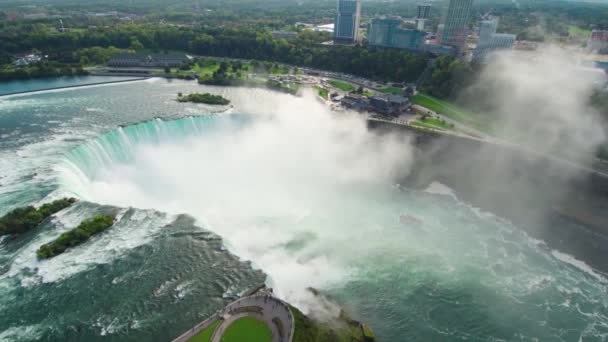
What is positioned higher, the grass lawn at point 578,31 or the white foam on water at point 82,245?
the grass lawn at point 578,31

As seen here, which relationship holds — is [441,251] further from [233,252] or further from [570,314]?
[233,252]

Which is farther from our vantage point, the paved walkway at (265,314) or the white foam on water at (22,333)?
the white foam on water at (22,333)

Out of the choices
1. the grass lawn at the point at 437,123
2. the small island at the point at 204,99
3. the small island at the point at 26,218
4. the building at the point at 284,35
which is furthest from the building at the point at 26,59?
the grass lawn at the point at 437,123

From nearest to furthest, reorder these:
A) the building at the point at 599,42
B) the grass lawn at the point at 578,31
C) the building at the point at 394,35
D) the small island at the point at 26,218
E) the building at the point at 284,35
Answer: the small island at the point at 26,218
the building at the point at 599,42
the grass lawn at the point at 578,31
the building at the point at 394,35
the building at the point at 284,35

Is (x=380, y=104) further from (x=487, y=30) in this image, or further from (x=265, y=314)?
(x=265, y=314)

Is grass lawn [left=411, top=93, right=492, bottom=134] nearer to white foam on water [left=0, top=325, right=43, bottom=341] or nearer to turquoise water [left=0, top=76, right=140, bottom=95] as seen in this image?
white foam on water [left=0, top=325, right=43, bottom=341]

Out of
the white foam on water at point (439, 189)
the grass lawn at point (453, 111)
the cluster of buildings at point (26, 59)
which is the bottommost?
the white foam on water at point (439, 189)

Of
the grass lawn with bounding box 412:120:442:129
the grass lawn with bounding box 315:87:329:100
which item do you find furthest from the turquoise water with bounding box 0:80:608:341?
the grass lawn with bounding box 315:87:329:100

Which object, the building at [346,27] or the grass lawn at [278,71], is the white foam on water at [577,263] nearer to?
the grass lawn at [278,71]

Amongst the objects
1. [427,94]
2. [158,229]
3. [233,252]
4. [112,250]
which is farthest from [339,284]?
[427,94]
